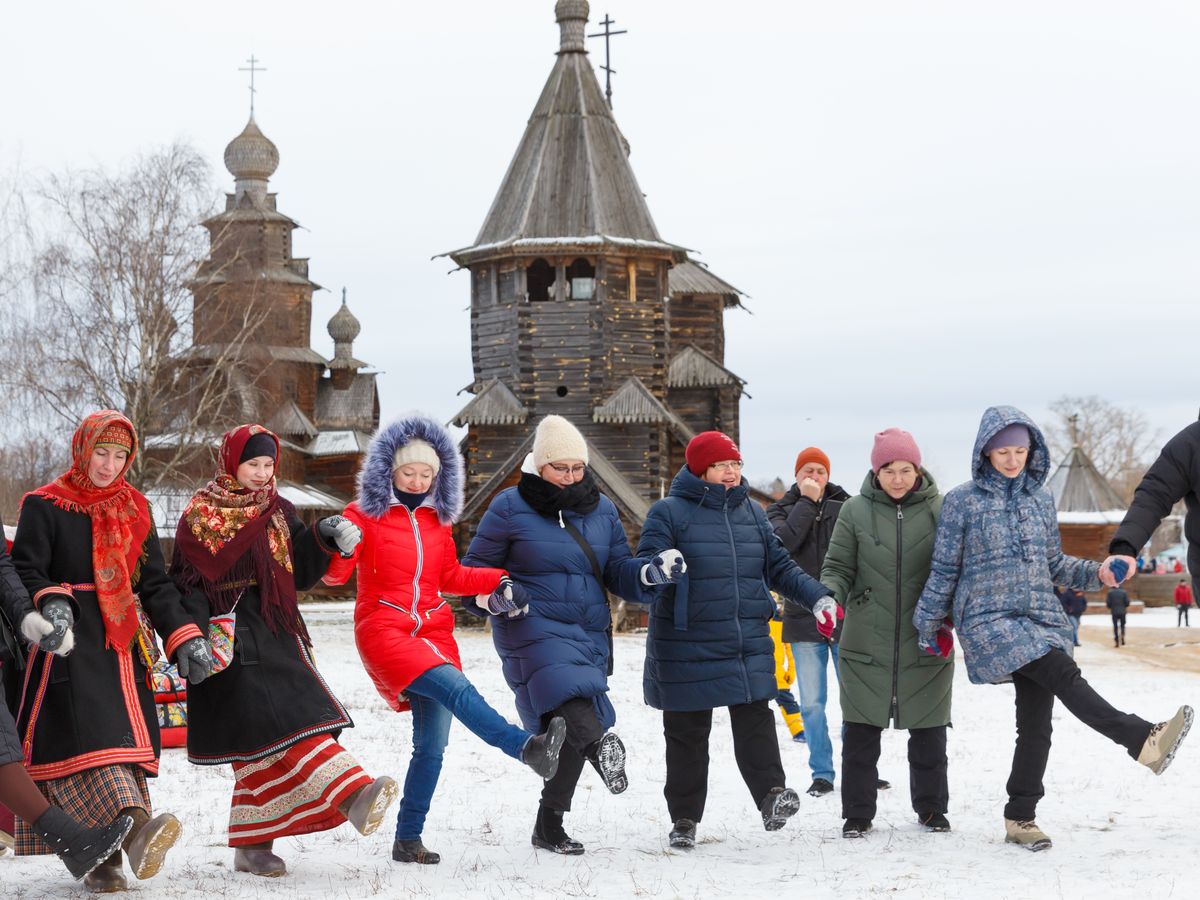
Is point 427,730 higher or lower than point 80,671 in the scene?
lower

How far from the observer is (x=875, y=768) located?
24.0 feet

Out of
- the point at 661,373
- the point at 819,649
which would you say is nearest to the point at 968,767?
the point at 819,649

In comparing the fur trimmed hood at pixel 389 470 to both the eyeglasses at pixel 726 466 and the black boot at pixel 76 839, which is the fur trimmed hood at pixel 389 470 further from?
the black boot at pixel 76 839

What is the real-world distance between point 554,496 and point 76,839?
102 inches

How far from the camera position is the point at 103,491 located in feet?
21.0

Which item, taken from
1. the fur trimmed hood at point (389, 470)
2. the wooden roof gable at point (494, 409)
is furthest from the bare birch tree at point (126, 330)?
the fur trimmed hood at point (389, 470)

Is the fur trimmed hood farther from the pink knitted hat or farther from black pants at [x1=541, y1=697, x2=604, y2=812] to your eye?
the pink knitted hat

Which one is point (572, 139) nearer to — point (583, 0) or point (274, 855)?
point (583, 0)

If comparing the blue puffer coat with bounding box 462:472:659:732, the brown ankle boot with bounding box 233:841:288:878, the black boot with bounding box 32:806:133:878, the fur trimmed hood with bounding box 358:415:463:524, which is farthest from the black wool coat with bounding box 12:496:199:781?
the blue puffer coat with bounding box 462:472:659:732

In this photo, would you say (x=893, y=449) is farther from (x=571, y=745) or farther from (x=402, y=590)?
(x=402, y=590)

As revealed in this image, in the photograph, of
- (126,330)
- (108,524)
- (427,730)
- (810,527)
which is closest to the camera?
(108,524)

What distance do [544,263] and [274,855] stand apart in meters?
26.1

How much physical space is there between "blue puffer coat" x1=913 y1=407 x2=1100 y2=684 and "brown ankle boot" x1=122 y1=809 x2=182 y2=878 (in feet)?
11.4

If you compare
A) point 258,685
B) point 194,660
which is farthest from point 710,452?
point 194,660
